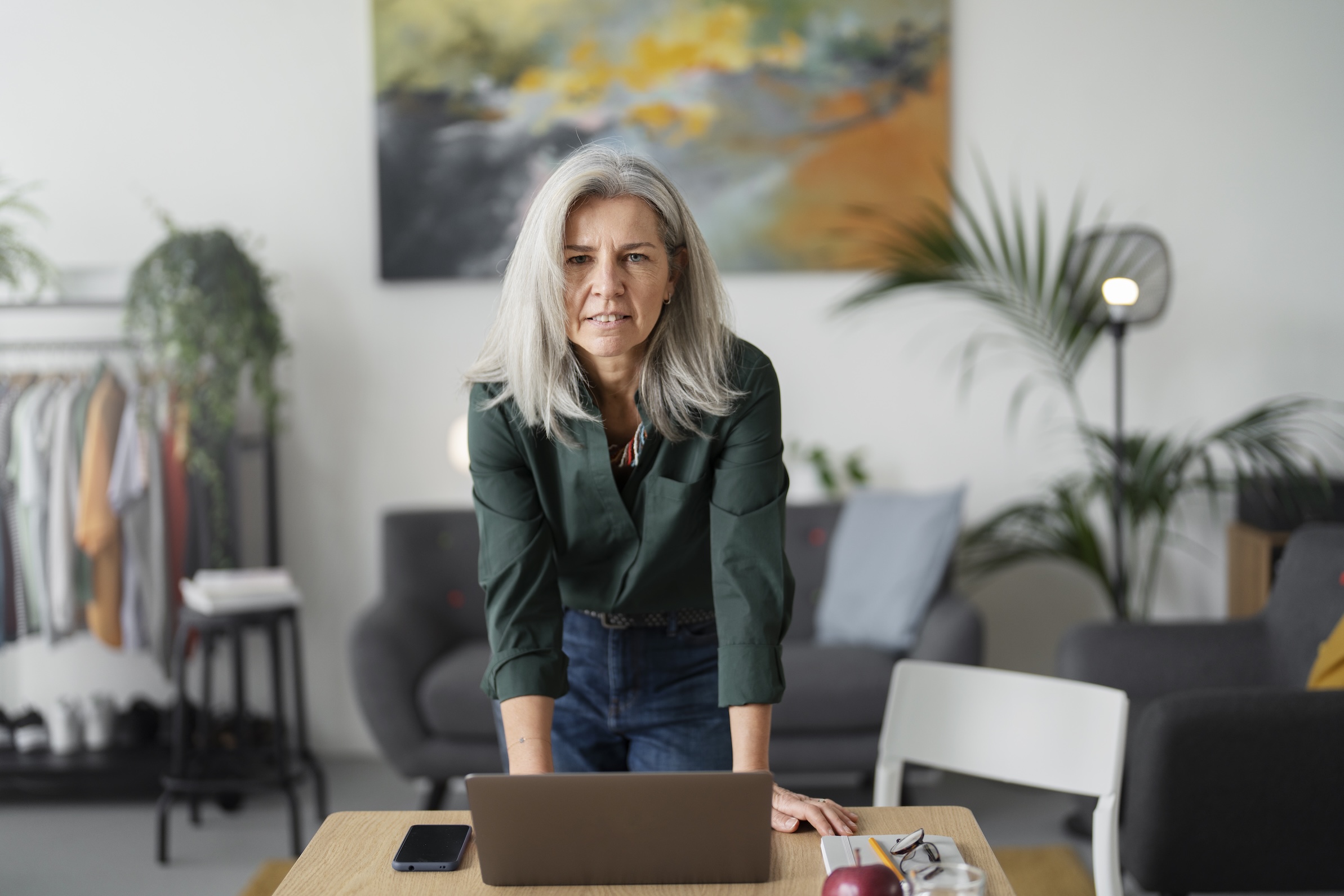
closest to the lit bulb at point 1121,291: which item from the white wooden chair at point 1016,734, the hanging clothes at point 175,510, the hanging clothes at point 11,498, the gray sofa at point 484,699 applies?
the gray sofa at point 484,699

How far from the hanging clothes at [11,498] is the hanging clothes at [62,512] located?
108 mm

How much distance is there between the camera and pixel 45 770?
3.09 metres

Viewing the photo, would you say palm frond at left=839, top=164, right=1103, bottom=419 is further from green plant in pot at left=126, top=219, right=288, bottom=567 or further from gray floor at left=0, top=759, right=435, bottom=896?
gray floor at left=0, top=759, right=435, bottom=896

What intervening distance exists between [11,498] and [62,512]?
192 mm

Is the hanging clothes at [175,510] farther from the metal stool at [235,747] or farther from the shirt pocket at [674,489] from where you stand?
the shirt pocket at [674,489]

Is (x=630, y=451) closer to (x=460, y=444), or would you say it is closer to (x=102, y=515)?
(x=460, y=444)

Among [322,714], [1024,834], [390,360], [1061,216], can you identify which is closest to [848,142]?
[1061,216]

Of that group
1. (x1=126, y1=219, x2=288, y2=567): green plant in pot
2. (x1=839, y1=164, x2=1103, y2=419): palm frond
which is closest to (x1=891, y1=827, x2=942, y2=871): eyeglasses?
(x1=839, y1=164, x2=1103, y2=419): palm frond

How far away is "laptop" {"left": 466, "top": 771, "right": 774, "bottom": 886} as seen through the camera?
100 cm

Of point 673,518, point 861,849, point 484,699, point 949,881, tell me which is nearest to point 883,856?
point 861,849

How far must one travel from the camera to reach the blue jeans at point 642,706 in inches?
59.2

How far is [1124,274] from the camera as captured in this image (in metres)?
2.97

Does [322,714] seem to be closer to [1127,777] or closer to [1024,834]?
[1024,834]

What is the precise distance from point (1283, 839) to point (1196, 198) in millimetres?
2206
